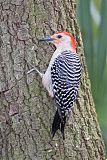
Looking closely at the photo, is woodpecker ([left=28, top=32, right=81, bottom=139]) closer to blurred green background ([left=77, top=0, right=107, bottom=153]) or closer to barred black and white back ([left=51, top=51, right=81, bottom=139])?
barred black and white back ([left=51, top=51, right=81, bottom=139])

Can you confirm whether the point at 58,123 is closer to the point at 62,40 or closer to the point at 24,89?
the point at 24,89

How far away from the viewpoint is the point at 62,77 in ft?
14.9

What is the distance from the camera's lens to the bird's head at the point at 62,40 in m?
4.60

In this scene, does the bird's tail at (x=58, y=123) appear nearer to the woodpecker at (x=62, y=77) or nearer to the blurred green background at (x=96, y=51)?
the woodpecker at (x=62, y=77)

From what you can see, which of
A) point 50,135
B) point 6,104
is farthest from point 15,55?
point 50,135

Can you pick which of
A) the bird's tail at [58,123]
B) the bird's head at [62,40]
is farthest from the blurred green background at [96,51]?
the bird's tail at [58,123]

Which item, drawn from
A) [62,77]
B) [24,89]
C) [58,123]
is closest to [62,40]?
[62,77]

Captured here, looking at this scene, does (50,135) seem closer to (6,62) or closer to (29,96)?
(29,96)

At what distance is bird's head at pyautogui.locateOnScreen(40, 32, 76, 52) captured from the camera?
15.1ft

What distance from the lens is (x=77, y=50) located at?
191 inches

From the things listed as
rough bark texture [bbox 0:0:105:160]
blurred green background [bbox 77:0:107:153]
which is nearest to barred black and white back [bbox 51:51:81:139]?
rough bark texture [bbox 0:0:105:160]

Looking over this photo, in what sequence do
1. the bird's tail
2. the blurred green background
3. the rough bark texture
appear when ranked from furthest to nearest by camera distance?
the blurred green background < the rough bark texture < the bird's tail

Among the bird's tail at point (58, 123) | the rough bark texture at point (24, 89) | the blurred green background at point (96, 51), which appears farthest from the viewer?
the blurred green background at point (96, 51)

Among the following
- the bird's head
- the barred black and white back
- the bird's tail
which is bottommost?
the bird's tail
